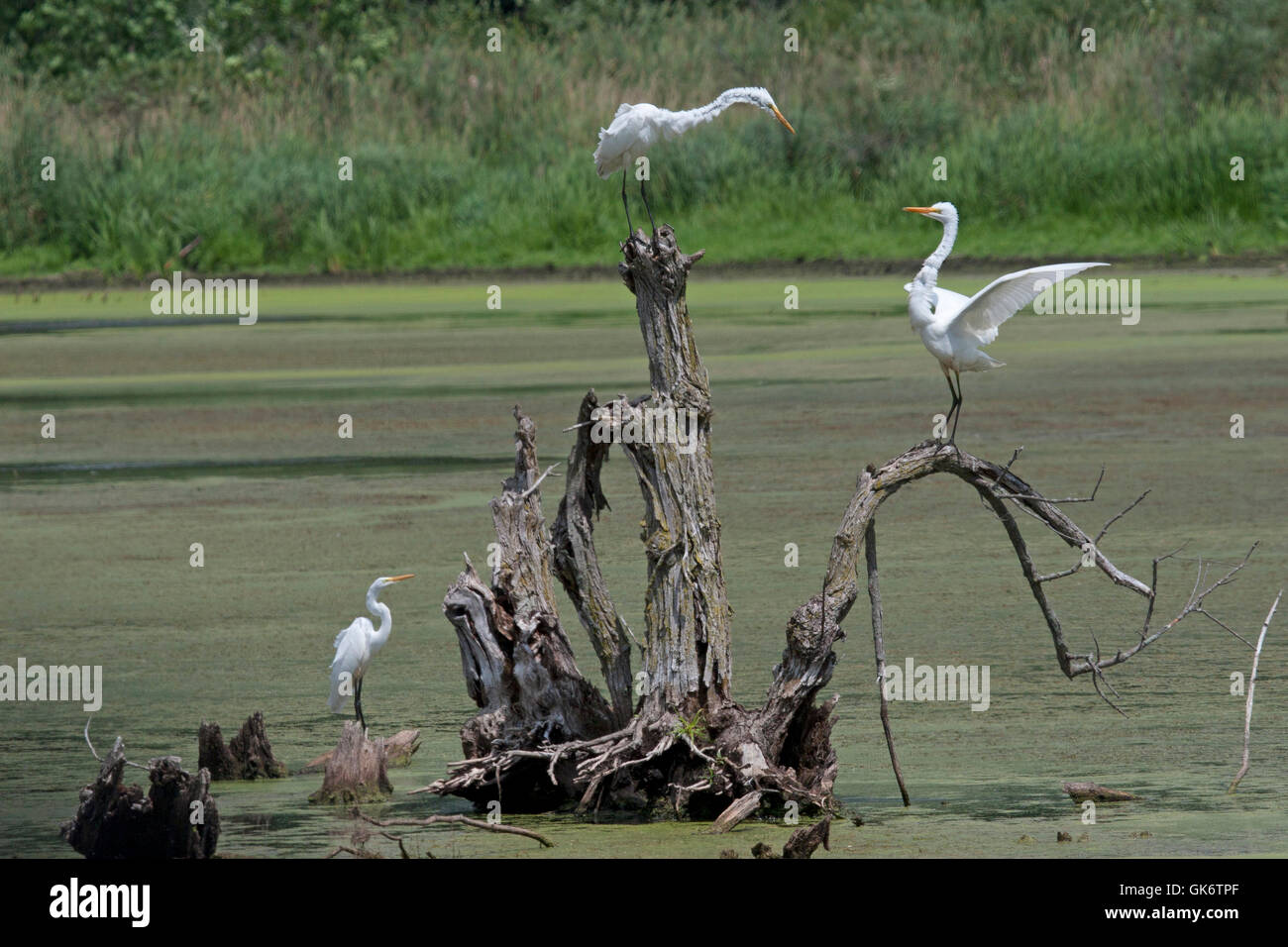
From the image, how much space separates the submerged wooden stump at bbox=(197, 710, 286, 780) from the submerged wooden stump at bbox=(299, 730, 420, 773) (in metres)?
0.10

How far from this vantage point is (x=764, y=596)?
8.44 meters

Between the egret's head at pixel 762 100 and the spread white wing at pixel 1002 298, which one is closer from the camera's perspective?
the spread white wing at pixel 1002 298

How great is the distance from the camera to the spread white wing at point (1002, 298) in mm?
5488

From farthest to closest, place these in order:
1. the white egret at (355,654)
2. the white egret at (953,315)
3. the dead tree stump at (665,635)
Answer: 1. the white egret at (355,654)
2. the white egret at (953,315)
3. the dead tree stump at (665,635)

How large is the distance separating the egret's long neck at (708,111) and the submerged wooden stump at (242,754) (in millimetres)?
2118

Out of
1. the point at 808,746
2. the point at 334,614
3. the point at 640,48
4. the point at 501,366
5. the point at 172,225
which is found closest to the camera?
the point at 808,746

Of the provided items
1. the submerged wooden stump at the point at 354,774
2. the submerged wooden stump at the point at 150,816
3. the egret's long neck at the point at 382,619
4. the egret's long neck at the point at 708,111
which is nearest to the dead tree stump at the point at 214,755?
the submerged wooden stump at the point at 354,774

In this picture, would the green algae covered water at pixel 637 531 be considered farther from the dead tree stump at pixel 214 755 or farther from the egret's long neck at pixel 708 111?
the egret's long neck at pixel 708 111

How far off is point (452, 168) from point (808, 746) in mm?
15025

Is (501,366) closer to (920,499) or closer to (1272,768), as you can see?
(920,499)

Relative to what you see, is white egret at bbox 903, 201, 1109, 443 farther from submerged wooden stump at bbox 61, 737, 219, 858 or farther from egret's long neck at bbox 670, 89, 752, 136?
submerged wooden stump at bbox 61, 737, 219, 858

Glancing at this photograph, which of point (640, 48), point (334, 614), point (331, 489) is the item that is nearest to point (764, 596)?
point (334, 614)

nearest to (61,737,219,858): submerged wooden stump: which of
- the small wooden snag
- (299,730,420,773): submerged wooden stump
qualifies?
(299,730,420,773): submerged wooden stump

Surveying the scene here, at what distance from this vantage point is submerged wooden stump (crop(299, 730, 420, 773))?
628 centimetres
